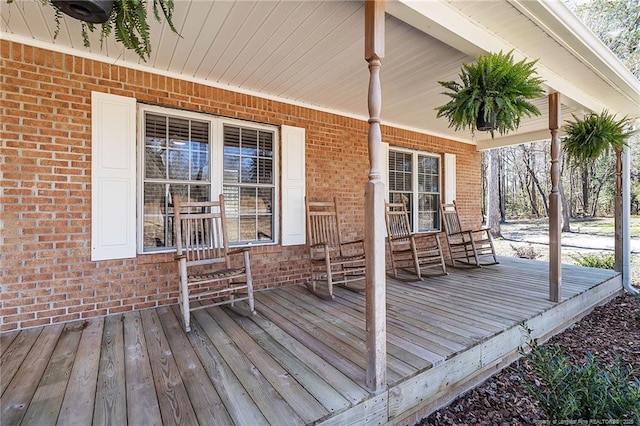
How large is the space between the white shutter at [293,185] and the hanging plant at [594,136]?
3.33 metres

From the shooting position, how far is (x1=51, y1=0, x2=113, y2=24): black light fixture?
121 cm

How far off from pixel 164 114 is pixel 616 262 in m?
6.39

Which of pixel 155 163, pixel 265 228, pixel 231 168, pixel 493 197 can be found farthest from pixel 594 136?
pixel 493 197

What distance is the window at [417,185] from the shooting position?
4992 mm

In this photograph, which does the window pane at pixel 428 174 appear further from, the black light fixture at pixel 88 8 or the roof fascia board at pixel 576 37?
the black light fixture at pixel 88 8

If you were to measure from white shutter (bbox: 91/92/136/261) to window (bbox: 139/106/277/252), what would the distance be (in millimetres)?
132

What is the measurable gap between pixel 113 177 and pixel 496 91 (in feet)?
10.8

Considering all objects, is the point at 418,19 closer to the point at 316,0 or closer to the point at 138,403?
the point at 316,0

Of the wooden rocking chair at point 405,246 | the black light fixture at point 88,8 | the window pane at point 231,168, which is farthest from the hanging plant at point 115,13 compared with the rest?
the wooden rocking chair at point 405,246

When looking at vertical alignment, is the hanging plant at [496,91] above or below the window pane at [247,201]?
above

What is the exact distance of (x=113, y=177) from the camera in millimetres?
2678

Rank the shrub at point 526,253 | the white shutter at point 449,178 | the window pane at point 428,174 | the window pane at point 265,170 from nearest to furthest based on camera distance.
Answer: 1. the window pane at point 265,170
2. the window pane at point 428,174
3. the white shutter at point 449,178
4. the shrub at point 526,253

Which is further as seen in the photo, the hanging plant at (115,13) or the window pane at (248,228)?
the window pane at (248,228)

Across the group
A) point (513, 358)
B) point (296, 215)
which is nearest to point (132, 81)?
point (296, 215)
